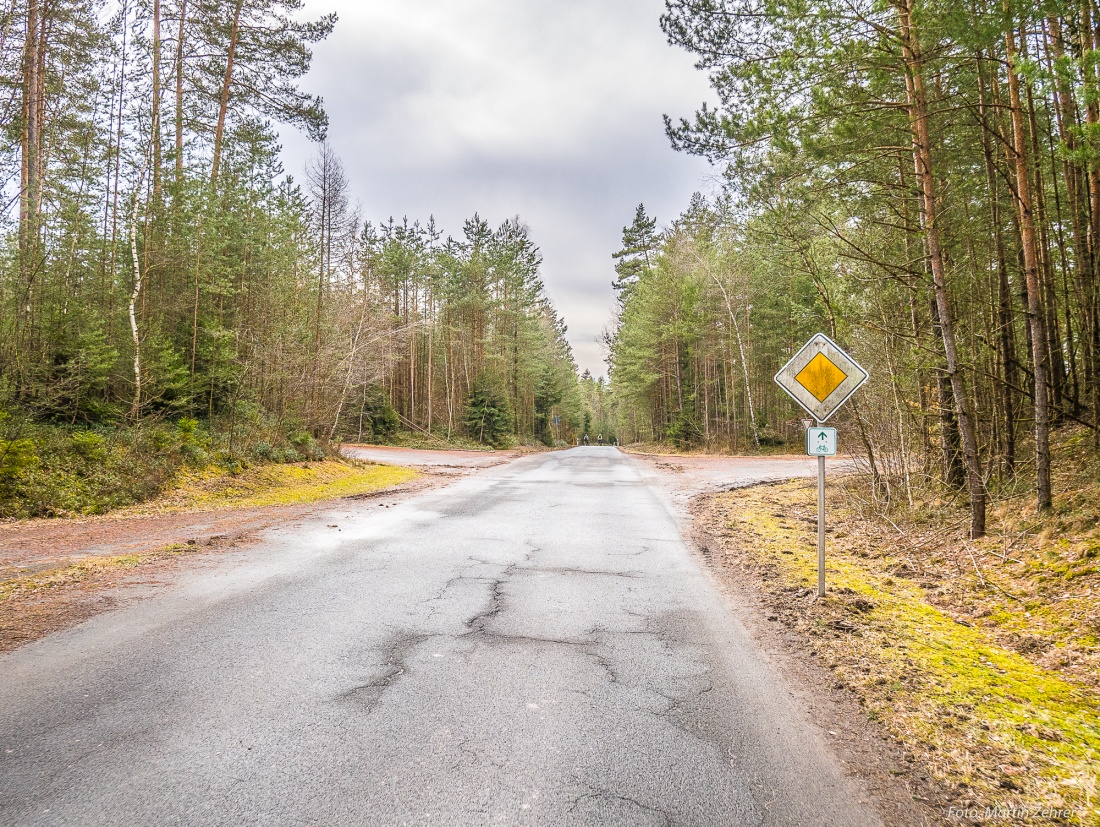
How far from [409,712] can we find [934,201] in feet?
25.5

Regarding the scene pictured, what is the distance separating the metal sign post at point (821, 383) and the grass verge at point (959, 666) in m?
0.76

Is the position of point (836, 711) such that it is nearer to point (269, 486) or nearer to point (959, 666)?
point (959, 666)

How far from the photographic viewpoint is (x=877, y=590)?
17.3ft

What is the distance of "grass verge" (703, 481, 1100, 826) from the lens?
2.35 m

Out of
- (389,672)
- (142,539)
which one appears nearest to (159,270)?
(142,539)

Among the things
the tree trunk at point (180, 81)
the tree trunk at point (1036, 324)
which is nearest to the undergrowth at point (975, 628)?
the tree trunk at point (1036, 324)

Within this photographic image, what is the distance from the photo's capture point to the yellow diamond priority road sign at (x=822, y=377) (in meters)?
5.04

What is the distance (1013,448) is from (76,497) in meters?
13.7

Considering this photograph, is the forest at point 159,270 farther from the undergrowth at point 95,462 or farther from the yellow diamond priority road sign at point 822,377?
the yellow diamond priority road sign at point 822,377

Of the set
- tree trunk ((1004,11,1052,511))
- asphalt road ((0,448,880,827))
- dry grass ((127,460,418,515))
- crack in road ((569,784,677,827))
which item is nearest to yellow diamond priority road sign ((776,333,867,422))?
asphalt road ((0,448,880,827))

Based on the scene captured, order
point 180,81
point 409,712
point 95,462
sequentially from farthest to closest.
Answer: point 180,81 → point 95,462 → point 409,712

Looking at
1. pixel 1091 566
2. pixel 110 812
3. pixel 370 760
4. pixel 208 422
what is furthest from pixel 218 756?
pixel 208 422

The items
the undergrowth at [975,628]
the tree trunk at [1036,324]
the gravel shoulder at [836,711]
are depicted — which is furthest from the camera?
the tree trunk at [1036,324]

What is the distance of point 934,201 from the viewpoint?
6.57m
